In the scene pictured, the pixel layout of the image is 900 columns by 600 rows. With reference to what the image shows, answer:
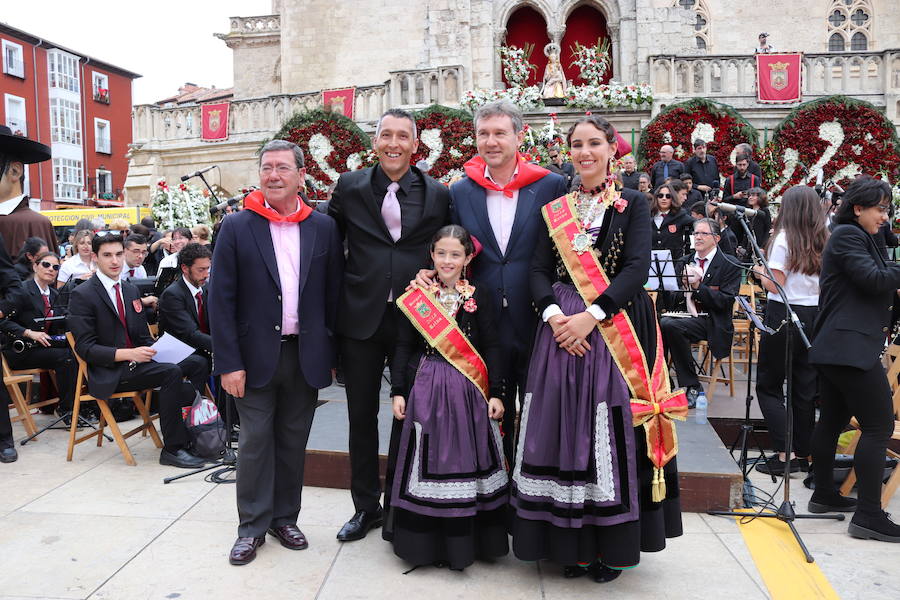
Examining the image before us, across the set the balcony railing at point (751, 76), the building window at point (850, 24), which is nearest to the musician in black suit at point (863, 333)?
the balcony railing at point (751, 76)

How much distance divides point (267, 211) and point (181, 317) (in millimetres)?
2430

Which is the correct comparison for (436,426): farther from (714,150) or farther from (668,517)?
(714,150)

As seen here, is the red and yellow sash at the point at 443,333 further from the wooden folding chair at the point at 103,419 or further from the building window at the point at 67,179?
the building window at the point at 67,179

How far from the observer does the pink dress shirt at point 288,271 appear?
3.44 meters

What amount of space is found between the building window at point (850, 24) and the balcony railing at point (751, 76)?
21.6ft

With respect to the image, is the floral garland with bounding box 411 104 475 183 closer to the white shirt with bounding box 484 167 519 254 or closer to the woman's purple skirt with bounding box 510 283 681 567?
the white shirt with bounding box 484 167 519 254

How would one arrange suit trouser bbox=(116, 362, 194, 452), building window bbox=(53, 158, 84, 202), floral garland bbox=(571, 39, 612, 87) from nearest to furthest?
suit trouser bbox=(116, 362, 194, 452)
floral garland bbox=(571, 39, 612, 87)
building window bbox=(53, 158, 84, 202)

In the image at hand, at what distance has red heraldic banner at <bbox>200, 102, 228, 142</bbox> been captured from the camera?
18781 millimetres

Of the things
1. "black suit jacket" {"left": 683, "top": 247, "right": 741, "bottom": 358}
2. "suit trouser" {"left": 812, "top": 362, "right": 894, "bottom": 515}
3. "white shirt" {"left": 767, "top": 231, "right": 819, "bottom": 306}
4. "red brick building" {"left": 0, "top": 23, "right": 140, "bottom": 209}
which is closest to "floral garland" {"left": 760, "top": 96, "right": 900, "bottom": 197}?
"black suit jacket" {"left": 683, "top": 247, "right": 741, "bottom": 358}

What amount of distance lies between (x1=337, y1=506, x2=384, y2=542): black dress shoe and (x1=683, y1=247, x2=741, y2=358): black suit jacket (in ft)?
11.6

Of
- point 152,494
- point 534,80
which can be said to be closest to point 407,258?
point 152,494

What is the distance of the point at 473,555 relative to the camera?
3.14 m

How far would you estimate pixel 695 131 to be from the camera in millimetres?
13609

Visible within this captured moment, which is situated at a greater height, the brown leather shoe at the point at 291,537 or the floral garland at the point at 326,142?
the floral garland at the point at 326,142
